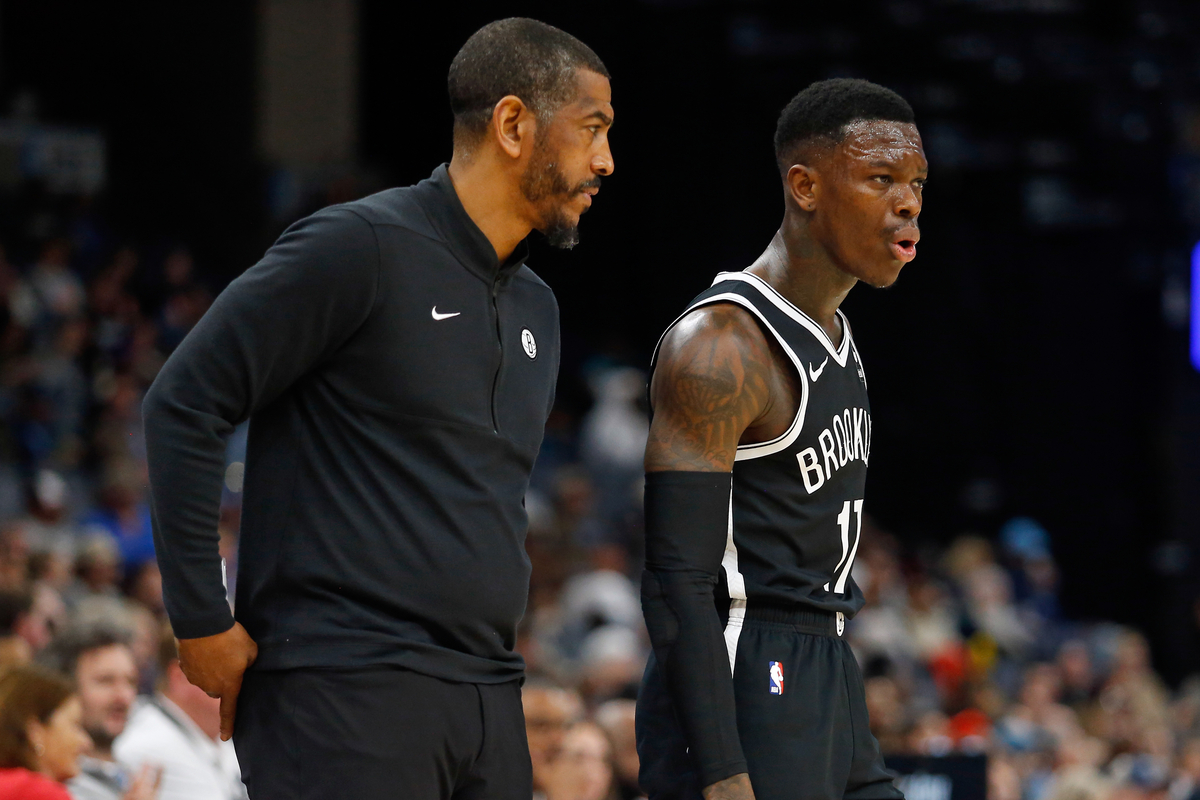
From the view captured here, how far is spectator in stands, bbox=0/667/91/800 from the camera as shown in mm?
4004

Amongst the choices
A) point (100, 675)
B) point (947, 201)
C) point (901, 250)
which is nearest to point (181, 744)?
point (100, 675)

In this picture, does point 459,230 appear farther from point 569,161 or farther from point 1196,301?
point 1196,301

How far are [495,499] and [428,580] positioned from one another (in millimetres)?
201

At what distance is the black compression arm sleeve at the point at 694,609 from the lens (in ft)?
9.69

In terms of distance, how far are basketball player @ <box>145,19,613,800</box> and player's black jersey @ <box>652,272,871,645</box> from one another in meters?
0.56

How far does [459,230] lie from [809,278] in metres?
0.91

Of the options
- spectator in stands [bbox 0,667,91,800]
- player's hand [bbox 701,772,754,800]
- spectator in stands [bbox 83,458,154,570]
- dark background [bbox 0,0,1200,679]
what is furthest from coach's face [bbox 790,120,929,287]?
dark background [bbox 0,0,1200,679]

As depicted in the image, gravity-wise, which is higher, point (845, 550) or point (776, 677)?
point (845, 550)

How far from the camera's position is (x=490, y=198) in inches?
113

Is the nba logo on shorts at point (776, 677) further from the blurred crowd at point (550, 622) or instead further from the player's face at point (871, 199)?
the blurred crowd at point (550, 622)

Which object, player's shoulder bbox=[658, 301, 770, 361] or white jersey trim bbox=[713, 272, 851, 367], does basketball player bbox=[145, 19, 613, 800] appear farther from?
white jersey trim bbox=[713, 272, 851, 367]

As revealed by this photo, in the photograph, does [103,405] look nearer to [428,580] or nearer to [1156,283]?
[428,580]

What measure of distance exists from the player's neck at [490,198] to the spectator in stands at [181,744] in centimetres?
270

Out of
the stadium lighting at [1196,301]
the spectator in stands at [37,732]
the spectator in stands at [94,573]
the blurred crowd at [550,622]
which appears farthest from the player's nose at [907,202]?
the stadium lighting at [1196,301]
